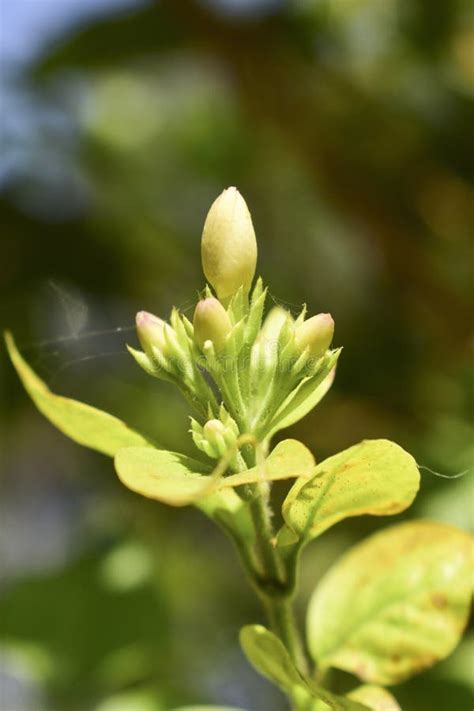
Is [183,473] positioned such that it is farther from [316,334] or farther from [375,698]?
[375,698]

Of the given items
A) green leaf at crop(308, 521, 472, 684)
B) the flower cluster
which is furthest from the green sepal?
green leaf at crop(308, 521, 472, 684)

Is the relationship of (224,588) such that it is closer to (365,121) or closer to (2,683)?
(2,683)

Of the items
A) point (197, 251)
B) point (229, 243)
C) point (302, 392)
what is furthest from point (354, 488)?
point (197, 251)

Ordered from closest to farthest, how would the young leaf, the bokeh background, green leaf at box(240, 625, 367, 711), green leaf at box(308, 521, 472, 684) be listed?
the young leaf, green leaf at box(240, 625, 367, 711), green leaf at box(308, 521, 472, 684), the bokeh background

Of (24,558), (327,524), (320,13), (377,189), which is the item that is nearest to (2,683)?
(24,558)

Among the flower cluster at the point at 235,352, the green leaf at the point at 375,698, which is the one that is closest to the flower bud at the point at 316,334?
the flower cluster at the point at 235,352

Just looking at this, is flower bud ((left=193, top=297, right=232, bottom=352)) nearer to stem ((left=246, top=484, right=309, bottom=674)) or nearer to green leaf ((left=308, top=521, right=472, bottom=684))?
stem ((left=246, top=484, right=309, bottom=674))
